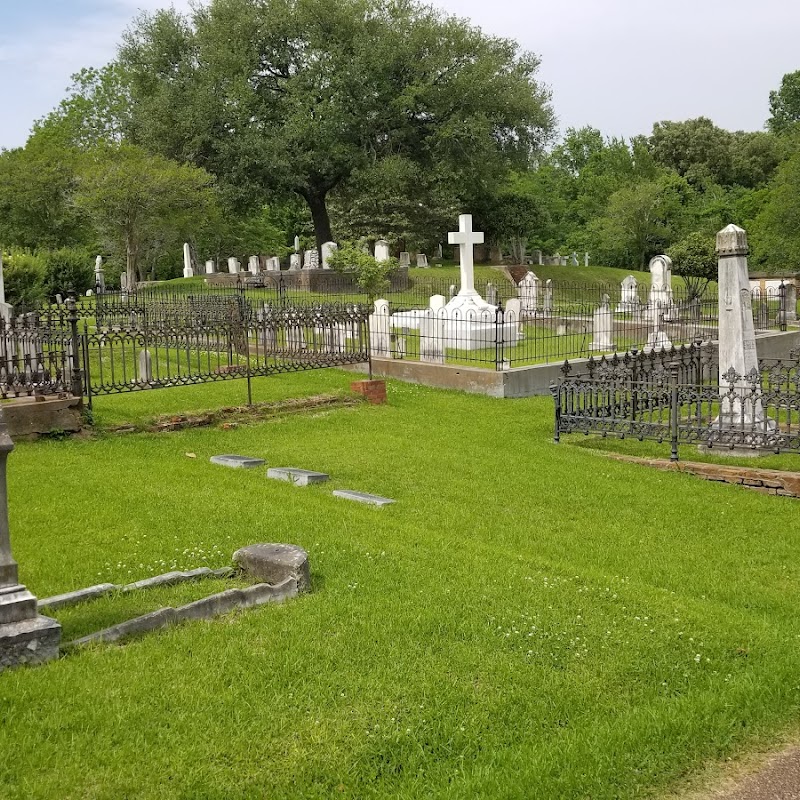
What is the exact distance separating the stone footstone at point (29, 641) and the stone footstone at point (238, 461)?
18.3ft

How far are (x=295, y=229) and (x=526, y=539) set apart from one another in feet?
184

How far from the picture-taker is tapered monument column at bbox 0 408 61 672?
175 inches

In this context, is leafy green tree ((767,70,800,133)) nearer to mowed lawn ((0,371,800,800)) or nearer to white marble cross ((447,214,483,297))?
white marble cross ((447,214,483,297))

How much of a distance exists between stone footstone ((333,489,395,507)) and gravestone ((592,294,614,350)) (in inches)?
571

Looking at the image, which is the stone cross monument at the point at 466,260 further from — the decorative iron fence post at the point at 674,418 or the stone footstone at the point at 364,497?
the stone footstone at the point at 364,497

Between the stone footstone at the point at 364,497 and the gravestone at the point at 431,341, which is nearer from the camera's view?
the stone footstone at the point at 364,497

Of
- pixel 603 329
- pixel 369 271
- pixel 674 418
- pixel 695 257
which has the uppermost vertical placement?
pixel 695 257

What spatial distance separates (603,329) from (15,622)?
758 inches

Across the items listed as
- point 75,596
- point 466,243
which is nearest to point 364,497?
point 75,596

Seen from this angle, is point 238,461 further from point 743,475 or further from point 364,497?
point 743,475

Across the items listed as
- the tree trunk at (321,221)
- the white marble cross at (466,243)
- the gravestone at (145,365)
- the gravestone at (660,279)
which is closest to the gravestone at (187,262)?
the tree trunk at (321,221)

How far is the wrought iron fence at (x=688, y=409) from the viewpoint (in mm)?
11023

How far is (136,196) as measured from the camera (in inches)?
1258

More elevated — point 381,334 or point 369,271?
point 369,271
